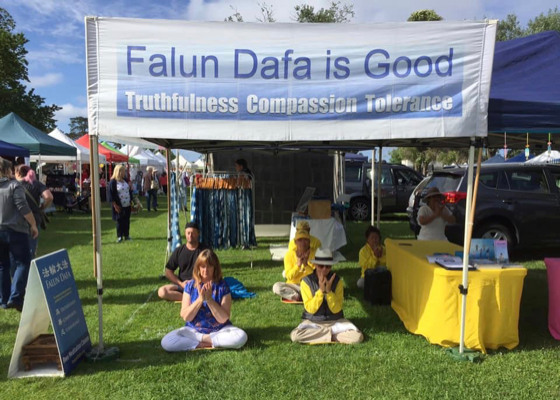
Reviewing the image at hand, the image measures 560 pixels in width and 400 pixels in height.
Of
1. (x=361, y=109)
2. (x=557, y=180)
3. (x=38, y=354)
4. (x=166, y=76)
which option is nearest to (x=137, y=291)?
(x=38, y=354)

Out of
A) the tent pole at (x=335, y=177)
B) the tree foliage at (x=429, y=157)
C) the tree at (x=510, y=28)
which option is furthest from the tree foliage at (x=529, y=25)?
the tent pole at (x=335, y=177)

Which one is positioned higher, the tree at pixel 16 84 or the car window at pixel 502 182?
the tree at pixel 16 84

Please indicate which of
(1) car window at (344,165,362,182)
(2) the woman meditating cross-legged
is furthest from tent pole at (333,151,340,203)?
(2) the woman meditating cross-legged

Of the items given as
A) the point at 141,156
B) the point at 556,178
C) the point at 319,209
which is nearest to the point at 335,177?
the point at 319,209

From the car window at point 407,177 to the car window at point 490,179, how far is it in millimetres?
6344

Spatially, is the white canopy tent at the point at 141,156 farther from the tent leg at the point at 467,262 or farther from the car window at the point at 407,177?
the tent leg at the point at 467,262

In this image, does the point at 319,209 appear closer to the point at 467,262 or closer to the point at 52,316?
the point at 467,262

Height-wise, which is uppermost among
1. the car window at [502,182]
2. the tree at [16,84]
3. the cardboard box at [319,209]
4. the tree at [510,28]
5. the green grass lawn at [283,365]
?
the tree at [510,28]

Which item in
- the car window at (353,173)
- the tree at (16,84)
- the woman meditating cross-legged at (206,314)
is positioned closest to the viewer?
the woman meditating cross-legged at (206,314)

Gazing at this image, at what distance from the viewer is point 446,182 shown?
25.5 feet

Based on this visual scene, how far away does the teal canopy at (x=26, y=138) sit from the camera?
11.3m

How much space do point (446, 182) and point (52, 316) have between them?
22.4ft

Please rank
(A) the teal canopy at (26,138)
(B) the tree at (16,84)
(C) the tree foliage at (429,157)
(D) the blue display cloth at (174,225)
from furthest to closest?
(C) the tree foliage at (429,157), (B) the tree at (16,84), (A) the teal canopy at (26,138), (D) the blue display cloth at (174,225)

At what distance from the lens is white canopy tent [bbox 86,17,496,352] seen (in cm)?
336
